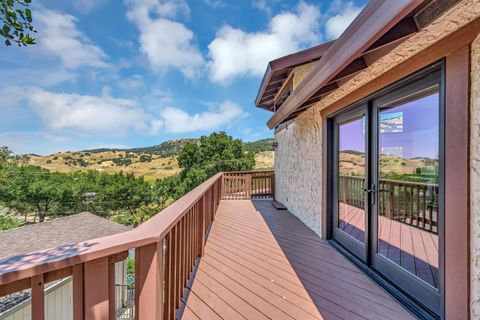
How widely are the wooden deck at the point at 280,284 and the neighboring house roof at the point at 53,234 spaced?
209 inches

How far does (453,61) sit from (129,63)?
25.8m

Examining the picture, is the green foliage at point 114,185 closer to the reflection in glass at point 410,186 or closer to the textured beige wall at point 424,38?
the reflection in glass at point 410,186

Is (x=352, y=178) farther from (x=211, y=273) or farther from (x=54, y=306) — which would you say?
(x=54, y=306)

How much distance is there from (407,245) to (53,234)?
11.0m

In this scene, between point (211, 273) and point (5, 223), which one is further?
point (5, 223)

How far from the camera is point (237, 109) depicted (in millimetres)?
41406

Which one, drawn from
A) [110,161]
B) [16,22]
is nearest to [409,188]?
[16,22]

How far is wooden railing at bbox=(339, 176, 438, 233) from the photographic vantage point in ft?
8.56

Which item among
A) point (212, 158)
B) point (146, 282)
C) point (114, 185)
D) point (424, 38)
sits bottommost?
point (114, 185)

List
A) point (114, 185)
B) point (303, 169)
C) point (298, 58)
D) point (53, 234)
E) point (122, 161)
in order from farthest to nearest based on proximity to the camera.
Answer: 1. point (122, 161)
2. point (114, 185)
3. point (53, 234)
4. point (298, 58)
5. point (303, 169)

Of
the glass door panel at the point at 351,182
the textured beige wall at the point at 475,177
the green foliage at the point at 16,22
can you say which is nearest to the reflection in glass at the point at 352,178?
the glass door panel at the point at 351,182

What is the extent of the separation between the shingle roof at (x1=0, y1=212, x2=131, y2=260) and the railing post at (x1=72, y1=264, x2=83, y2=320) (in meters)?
7.75

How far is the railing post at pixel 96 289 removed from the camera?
1069mm

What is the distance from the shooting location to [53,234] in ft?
29.6
